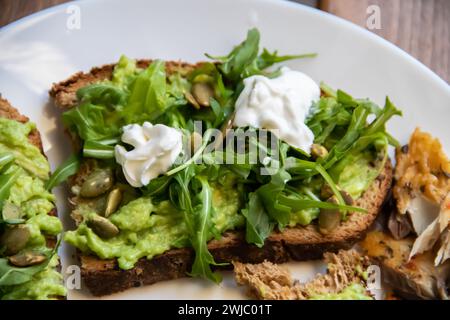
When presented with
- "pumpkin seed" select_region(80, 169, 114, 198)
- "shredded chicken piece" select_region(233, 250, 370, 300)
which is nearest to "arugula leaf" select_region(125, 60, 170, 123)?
"pumpkin seed" select_region(80, 169, 114, 198)

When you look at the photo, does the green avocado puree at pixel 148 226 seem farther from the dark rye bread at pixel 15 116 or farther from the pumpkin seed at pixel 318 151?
the dark rye bread at pixel 15 116

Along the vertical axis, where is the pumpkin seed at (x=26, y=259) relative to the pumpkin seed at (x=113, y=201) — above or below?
below

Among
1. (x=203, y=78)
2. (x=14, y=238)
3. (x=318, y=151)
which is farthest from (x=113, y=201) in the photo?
(x=318, y=151)

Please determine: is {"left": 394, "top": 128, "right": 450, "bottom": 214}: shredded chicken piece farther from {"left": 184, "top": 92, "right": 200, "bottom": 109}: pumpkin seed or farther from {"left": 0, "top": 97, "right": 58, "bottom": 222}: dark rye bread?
{"left": 0, "top": 97, "right": 58, "bottom": 222}: dark rye bread

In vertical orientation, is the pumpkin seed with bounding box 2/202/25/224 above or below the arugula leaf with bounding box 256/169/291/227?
above

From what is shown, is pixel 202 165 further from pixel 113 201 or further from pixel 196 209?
pixel 113 201

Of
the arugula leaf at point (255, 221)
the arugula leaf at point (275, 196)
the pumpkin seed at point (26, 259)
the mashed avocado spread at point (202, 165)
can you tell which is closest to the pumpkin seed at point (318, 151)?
the mashed avocado spread at point (202, 165)

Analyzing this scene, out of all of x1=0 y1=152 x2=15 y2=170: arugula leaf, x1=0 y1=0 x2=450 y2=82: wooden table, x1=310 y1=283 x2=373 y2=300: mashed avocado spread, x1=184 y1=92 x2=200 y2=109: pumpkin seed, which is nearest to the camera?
x1=0 y1=152 x2=15 y2=170: arugula leaf

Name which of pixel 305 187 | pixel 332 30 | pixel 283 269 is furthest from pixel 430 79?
pixel 283 269
